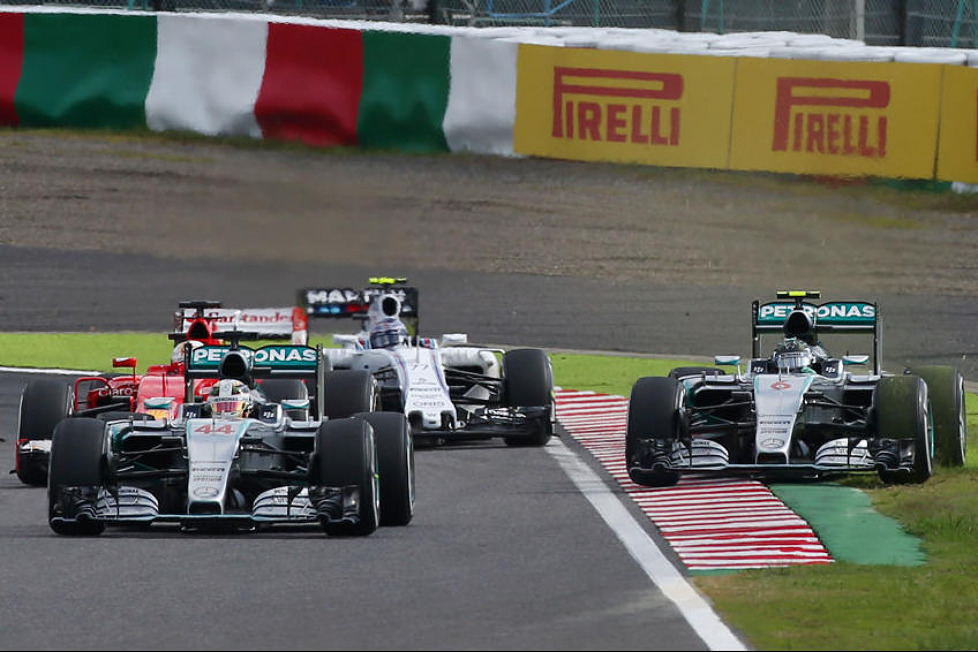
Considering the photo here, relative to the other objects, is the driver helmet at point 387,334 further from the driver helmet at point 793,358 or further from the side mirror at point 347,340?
the driver helmet at point 793,358

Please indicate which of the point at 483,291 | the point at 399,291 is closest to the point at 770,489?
the point at 399,291

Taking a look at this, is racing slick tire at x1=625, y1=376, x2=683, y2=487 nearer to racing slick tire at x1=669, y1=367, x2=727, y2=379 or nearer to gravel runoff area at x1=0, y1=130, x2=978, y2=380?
racing slick tire at x1=669, y1=367, x2=727, y2=379

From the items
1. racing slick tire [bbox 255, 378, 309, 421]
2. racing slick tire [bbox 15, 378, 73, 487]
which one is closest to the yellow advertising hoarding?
racing slick tire [bbox 255, 378, 309, 421]

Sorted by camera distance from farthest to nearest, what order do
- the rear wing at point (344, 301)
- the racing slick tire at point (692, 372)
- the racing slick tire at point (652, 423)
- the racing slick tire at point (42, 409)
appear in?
the rear wing at point (344, 301), the racing slick tire at point (692, 372), the racing slick tire at point (42, 409), the racing slick tire at point (652, 423)

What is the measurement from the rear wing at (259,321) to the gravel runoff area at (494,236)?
5.70m

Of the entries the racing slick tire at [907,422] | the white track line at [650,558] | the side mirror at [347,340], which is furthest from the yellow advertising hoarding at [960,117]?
the racing slick tire at [907,422]

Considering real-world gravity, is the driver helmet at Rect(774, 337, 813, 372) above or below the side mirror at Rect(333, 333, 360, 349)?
above

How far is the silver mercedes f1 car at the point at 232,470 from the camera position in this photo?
13.7 meters

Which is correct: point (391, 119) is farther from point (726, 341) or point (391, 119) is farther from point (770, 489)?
point (770, 489)

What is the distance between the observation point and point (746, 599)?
37.8 ft

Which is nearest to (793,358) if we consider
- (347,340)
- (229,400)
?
(347,340)

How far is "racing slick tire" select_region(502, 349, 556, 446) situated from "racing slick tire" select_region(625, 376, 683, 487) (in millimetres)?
2768

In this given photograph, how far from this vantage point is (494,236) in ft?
93.0

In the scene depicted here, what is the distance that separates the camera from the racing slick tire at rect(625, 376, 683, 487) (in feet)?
54.4
